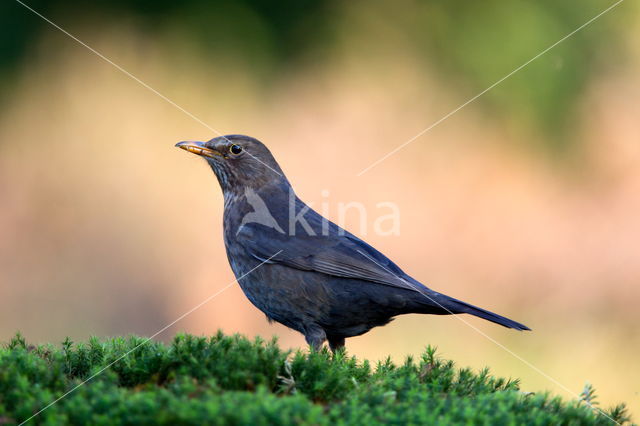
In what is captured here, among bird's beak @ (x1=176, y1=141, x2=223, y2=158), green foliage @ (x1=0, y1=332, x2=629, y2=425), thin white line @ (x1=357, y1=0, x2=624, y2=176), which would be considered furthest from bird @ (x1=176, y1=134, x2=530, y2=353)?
thin white line @ (x1=357, y1=0, x2=624, y2=176)

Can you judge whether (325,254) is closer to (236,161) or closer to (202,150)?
(236,161)

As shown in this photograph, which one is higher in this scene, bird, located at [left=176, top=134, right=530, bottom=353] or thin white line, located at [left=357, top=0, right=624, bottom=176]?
thin white line, located at [left=357, top=0, right=624, bottom=176]

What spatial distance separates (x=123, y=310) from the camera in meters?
8.92

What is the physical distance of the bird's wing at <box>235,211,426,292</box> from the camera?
5.84 m

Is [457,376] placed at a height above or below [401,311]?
below

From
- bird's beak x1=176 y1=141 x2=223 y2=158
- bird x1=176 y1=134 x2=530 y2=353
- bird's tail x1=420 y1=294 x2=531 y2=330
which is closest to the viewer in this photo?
bird's tail x1=420 y1=294 x2=531 y2=330

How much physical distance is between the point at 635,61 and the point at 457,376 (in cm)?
684

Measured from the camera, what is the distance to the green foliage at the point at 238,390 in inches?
107

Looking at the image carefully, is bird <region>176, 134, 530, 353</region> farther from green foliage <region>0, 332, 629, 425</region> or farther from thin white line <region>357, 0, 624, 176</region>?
thin white line <region>357, 0, 624, 176</region>

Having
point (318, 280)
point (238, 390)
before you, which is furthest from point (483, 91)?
A: point (238, 390)

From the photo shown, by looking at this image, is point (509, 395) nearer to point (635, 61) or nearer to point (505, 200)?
point (505, 200)

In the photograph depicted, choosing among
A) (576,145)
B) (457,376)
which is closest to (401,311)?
(457,376)

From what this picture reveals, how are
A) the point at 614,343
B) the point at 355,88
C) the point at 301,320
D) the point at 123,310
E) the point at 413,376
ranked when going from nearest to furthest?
1. the point at 413,376
2. the point at 301,320
3. the point at 614,343
4. the point at 123,310
5. the point at 355,88

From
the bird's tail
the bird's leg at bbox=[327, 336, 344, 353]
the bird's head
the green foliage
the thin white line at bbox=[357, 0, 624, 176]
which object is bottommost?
the green foliage
